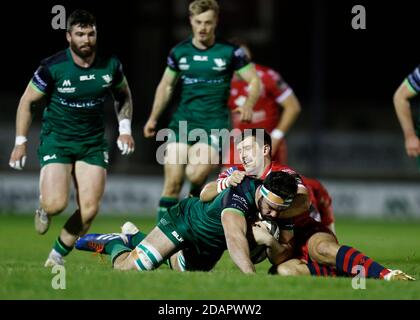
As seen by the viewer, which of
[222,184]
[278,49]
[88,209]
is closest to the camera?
[222,184]

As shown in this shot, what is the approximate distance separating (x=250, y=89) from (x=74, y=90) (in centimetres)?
205

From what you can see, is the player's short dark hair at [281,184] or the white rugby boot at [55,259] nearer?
the player's short dark hair at [281,184]

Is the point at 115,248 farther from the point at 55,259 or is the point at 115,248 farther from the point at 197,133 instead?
the point at 197,133

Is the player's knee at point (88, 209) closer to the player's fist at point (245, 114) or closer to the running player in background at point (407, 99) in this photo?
the player's fist at point (245, 114)

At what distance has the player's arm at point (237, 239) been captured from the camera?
791 cm

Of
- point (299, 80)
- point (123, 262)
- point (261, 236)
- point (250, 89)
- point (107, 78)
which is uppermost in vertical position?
point (107, 78)

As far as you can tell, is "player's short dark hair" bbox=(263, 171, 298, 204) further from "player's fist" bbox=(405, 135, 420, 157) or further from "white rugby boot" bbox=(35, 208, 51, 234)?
"white rugby boot" bbox=(35, 208, 51, 234)

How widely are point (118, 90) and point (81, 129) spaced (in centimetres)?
55

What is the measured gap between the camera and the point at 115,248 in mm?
9320

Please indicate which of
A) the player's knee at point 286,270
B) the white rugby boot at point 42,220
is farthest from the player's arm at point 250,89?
the player's knee at point 286,270

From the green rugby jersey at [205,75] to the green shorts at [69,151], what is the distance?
1556 mm

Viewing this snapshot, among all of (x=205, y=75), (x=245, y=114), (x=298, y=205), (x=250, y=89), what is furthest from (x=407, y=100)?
(x=298, y=205)
